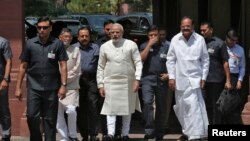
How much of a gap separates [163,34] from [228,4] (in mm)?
3295

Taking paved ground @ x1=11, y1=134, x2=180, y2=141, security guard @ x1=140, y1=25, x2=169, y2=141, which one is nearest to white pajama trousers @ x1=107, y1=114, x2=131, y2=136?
security guard @ x1=140, y1=25, x2=169, y2=141

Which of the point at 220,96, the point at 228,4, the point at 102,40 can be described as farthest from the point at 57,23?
the point at 220,96

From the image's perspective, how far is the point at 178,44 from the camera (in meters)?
10.8

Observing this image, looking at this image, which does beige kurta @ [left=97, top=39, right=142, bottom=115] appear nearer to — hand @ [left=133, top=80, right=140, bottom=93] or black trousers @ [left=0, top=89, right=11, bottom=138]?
hand @ [left=133, top=80, right=140, bottom=93]

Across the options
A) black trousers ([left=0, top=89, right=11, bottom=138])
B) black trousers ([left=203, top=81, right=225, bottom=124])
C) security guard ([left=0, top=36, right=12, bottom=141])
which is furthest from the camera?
black trousers ([left=203, top=81, right=225, bottom=124])

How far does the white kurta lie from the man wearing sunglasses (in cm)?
200

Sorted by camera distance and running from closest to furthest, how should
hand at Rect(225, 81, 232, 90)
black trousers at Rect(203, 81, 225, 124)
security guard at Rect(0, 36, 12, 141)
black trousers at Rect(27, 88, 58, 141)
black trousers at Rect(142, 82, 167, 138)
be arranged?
black trousers at Rect(27, 88, 58, 141), security guard at Rect(0, 36, 12, 141), hand at Rect(225, 81, 232, 90), black trousers at Rect(142, 82, 167, 138), black trousers at Rect(203, 81, 225, 124)

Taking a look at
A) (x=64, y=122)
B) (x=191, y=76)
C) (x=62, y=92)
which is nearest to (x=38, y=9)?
(x=64, y=122)

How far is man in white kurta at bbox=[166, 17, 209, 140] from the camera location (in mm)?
10727

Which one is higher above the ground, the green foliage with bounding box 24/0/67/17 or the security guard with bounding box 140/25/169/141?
the green foliage with bounding box 24/0/67/17

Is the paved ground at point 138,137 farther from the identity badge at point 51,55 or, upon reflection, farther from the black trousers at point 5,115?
the identity badge at point 51,55

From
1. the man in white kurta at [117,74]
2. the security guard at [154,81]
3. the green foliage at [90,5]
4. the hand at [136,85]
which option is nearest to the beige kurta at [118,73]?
the man in white kurta at [117,74]

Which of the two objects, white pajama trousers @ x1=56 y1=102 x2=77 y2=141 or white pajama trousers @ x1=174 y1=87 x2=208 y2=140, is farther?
white pajama trousers @ x1=56 y1=102 x2=77 y2=141

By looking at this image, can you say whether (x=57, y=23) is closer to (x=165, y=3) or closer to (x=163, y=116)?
(x=165, y=3)
